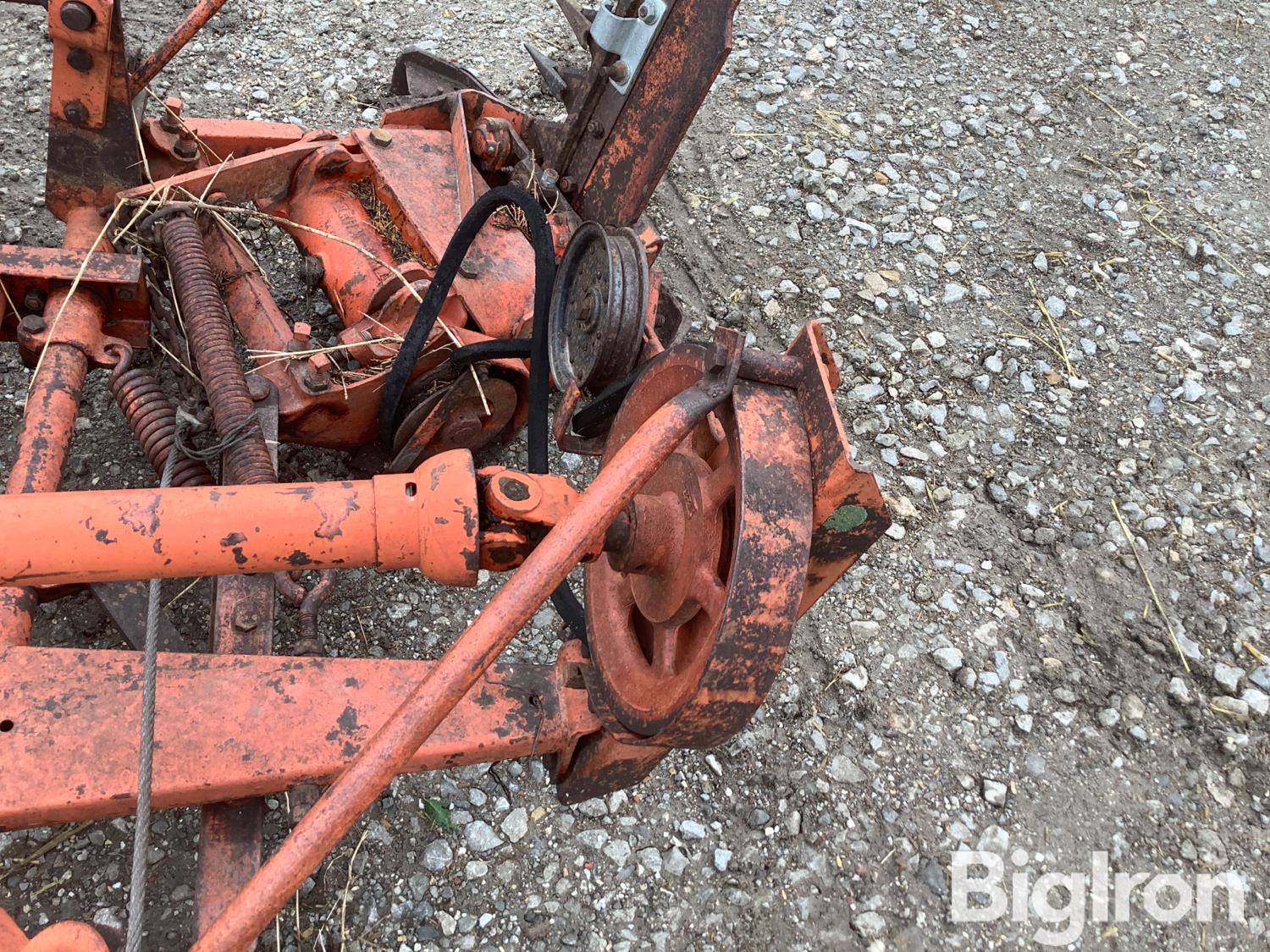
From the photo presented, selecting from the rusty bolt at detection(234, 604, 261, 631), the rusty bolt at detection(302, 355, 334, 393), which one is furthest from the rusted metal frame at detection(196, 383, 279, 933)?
the rusty bolt at detection(302, 355, 334, 393)

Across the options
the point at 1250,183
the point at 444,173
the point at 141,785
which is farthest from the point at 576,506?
the point at 1250,183

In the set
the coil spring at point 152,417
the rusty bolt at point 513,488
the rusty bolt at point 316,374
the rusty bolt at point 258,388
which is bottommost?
the coil spring at point 152,417

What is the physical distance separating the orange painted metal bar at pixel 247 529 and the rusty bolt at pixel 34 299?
135 centimetres

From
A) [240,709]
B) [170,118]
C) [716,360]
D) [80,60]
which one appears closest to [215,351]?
[80,60]

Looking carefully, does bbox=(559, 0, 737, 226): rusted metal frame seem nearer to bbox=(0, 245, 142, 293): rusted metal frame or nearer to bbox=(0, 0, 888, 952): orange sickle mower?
bbox=(0, 0, 888, 952): orange sickle mower

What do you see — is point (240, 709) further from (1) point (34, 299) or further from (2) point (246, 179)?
(2) point (246, 179)

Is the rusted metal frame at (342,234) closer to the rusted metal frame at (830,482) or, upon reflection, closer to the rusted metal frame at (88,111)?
the rusted metal frame at (88,111)

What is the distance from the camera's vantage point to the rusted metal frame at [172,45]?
2.87 meters

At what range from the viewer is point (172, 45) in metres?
2.96

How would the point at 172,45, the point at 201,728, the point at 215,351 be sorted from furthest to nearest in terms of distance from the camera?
the point at 172,45, the point at 215,351, the point at 201,728

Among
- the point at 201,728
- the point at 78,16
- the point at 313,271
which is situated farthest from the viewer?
the point at 313,271

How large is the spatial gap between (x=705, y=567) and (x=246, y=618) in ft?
3.98

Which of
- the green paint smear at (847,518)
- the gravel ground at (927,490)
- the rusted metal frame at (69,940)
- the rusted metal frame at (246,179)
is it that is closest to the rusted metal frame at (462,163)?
the rusted metal frame at (246,179)

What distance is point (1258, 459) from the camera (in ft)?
12.7
